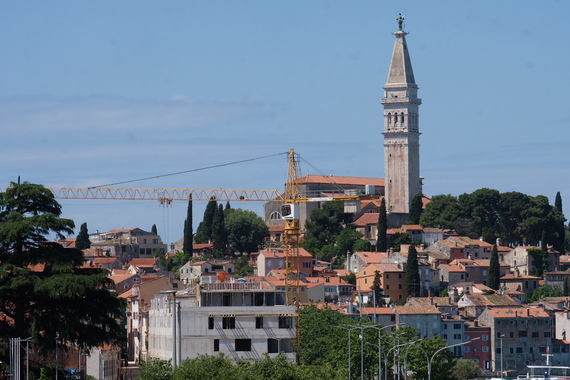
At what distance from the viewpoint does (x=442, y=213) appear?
186m

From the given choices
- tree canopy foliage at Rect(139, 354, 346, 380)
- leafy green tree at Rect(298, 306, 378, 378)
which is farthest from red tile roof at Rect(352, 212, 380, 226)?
tree canopy foliage at Rect(139, 354, 346, 380)

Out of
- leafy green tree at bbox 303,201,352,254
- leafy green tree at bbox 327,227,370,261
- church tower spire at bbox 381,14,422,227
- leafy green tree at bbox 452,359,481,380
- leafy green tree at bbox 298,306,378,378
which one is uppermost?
church tower spire at bbox 381,14,422,227

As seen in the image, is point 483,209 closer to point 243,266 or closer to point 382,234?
point 382,234

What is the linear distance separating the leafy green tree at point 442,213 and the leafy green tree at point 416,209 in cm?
73

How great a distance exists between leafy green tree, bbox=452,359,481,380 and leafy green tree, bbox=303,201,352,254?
54.7 meters

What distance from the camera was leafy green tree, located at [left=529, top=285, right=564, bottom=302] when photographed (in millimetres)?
162625

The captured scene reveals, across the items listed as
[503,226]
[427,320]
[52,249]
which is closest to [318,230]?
[503,226]

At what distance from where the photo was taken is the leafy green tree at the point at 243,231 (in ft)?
611

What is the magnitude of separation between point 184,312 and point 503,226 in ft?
343

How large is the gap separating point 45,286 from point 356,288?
3647 inches

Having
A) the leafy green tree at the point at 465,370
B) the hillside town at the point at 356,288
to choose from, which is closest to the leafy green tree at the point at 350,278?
the hillside town at the point at 356,288

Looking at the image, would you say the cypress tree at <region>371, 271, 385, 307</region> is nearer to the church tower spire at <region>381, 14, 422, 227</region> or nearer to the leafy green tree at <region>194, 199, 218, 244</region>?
the leafy green tree at <region>194, 199, 218, 244</region>

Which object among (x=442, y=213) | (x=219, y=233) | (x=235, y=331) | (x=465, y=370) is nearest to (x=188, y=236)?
(x=219, y=233)

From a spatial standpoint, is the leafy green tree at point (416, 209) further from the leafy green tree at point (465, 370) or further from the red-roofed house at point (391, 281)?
the leafy green tree at point (465, 370)
